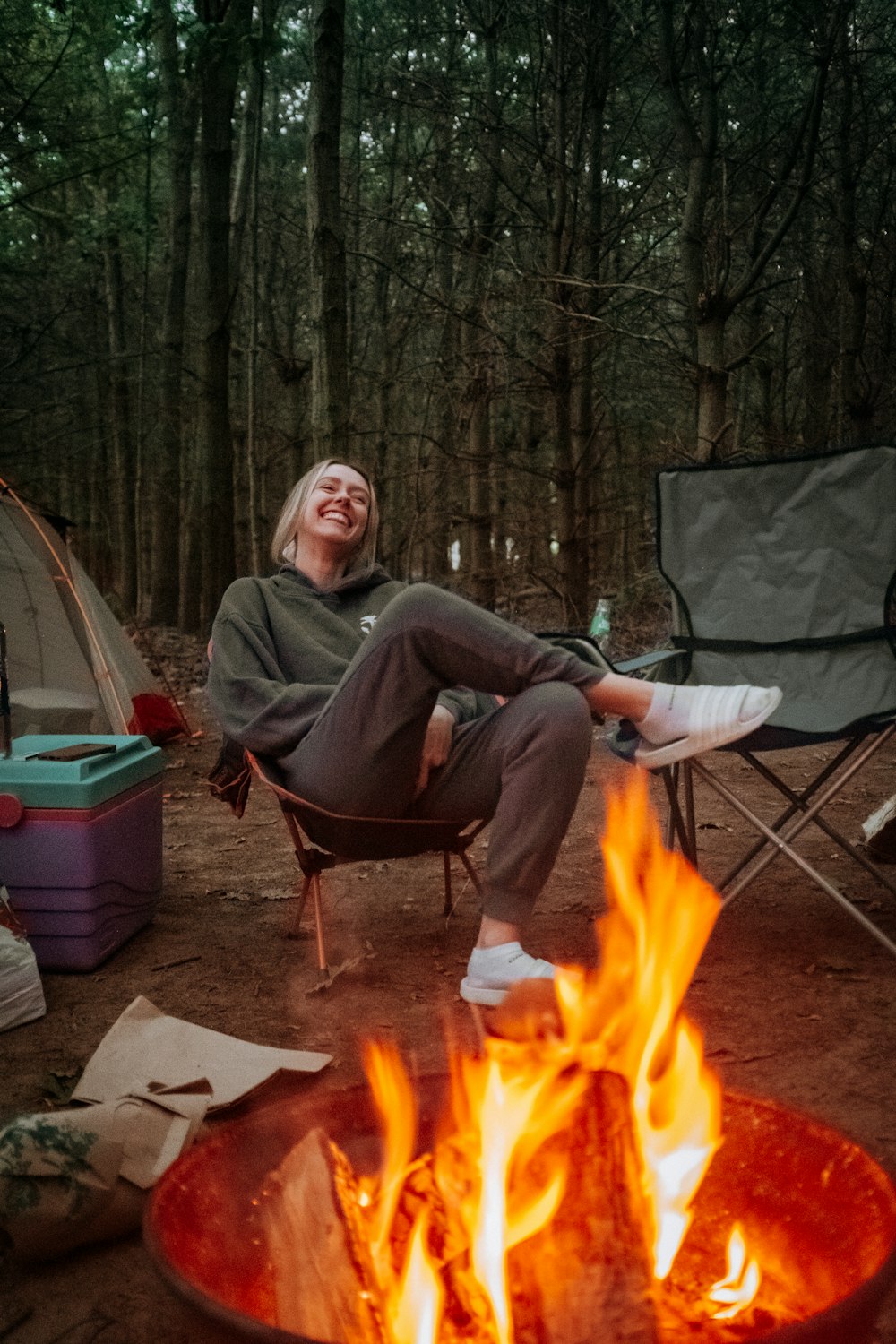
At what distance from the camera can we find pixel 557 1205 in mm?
1261

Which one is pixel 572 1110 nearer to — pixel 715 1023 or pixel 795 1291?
pixel 795 1291

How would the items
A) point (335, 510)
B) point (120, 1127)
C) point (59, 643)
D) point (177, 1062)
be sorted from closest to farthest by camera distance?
point (120, 1127) → point (177, 1062) → point (335, 510) → point (59, 643)

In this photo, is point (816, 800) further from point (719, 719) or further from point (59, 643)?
point (59, 643)

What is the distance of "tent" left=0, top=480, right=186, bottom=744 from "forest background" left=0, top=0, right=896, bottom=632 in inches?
61.4

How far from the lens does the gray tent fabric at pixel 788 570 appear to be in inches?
130

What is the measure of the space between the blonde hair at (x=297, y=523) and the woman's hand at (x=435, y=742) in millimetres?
698

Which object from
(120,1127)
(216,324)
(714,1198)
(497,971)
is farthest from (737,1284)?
(216,324)

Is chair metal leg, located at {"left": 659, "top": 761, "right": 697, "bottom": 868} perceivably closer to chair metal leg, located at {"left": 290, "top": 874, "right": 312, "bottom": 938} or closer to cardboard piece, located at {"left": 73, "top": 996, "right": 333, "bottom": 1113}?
chair metal leg, located at {"left": 290, "top": 874, "right": 312, "bottom": 938}

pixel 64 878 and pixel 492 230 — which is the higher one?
pixel 492 230

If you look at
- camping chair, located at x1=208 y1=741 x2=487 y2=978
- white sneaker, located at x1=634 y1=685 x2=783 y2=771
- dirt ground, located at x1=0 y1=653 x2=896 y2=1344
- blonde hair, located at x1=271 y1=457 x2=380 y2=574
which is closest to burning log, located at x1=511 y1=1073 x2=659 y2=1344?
dirt ground, located at x1=0 y1=653 x2=896 y2=1344

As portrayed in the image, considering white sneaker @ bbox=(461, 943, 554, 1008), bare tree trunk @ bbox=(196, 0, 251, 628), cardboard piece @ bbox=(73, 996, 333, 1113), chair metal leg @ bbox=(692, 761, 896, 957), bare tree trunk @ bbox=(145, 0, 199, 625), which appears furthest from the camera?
bare tree trunk @ bbox=(145, 0, 199, 625)

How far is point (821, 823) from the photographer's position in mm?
2838

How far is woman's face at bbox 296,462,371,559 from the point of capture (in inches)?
121

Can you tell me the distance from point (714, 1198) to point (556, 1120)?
11.0 inches
